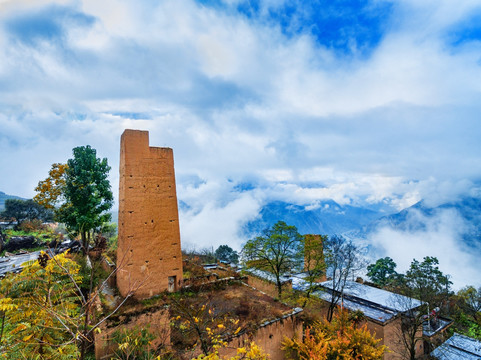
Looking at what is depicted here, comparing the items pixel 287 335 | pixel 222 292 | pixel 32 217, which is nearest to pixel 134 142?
pixel 222 292

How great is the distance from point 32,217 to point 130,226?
Result: 135 feet

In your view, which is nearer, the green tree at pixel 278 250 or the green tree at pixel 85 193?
the green tree at pixel 85 193

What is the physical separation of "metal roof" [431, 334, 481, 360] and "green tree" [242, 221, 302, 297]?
42.7ft

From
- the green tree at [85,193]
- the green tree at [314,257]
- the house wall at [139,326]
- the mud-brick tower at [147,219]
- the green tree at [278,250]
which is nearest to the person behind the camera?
the house wall at [139,326]

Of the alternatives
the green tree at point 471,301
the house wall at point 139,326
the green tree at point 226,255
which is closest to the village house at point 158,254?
the house wall at point 139,326

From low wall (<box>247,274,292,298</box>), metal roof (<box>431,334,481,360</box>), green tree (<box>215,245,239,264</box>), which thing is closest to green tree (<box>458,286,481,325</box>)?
metal roof (<box>431,334,481,360</box>)

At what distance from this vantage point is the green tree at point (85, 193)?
18109 millimetres

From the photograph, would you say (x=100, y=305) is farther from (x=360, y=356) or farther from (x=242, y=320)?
(x=360, y=356)

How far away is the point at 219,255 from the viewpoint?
5734 cm

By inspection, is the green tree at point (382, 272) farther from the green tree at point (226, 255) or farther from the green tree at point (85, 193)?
the green tree at point (85, 193)

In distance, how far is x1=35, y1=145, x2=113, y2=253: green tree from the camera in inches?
713

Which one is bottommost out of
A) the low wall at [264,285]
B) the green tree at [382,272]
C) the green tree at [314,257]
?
the green tree at [382,272]

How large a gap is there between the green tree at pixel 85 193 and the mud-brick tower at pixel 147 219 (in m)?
5.93

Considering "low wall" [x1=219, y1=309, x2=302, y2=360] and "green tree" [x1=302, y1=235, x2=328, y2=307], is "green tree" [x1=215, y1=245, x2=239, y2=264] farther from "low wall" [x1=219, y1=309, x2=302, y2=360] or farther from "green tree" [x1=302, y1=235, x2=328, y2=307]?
"low wall" [x1=219, y1=309, x2=302, y2=360]
